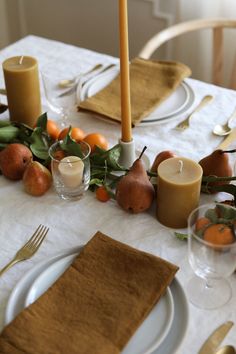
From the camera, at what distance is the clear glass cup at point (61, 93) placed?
4.15ft

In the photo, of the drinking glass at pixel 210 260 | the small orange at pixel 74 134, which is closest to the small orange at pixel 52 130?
the small orange at pixel 74 134

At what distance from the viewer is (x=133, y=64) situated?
150 cm

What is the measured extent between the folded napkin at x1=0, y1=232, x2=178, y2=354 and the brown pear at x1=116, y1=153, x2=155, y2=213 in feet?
0.34

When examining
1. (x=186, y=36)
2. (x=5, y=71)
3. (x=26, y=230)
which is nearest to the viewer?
(x=26, y=230)

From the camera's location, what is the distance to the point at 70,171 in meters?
1.02

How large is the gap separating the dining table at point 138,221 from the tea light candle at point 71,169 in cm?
5

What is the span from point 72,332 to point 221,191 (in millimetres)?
426

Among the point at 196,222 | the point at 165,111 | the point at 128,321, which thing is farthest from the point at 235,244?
the point at 165,111

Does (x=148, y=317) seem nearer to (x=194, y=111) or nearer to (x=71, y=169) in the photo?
(x=71, y=169)

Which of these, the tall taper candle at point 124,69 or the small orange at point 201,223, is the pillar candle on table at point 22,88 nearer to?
the tall taper candle at point 124,69

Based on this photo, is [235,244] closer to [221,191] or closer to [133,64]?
[221,191]

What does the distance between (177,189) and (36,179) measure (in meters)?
0.29

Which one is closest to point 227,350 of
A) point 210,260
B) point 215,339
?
point 215,339

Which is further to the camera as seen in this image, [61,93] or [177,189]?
[61,93]
